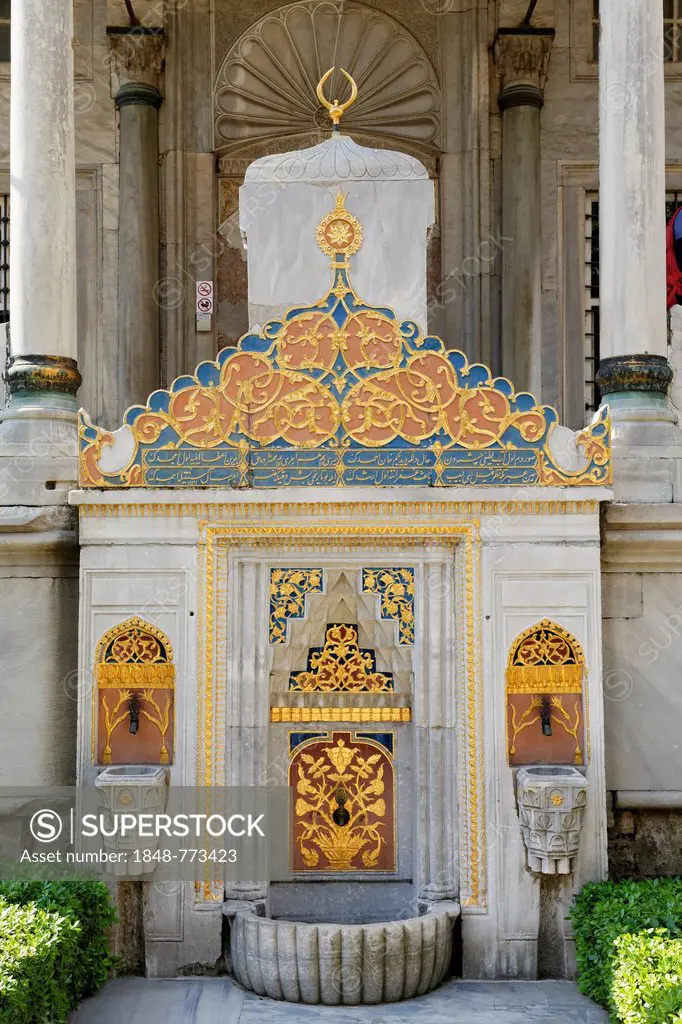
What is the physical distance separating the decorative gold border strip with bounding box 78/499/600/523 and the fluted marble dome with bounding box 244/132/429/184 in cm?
240

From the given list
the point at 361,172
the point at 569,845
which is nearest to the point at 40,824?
the point at 569,845

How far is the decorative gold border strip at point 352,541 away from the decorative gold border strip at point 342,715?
0.49 metres

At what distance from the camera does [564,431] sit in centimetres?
816

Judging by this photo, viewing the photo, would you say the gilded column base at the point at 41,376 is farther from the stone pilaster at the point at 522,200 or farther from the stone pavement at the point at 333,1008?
the stone pilaster at the point at 522,200

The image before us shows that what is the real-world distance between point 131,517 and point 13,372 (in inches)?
66.7

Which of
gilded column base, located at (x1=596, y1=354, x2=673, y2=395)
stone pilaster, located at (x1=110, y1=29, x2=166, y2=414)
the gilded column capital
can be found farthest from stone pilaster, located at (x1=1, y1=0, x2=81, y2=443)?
the gilded column capital

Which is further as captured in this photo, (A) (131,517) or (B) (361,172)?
(B) (361,172)

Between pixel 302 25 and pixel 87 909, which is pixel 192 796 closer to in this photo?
pixel 87 909

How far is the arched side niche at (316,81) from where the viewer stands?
44.1 feet

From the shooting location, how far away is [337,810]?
8383mm

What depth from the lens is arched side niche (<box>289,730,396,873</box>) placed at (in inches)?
330

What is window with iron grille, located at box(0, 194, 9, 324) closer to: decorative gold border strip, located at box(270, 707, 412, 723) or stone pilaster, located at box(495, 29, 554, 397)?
stone pilaster, located at box(495, 29, 554, 397)

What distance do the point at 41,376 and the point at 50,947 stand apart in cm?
395

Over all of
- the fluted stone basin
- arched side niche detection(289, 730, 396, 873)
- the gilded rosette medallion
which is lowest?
the fluted stone basin
